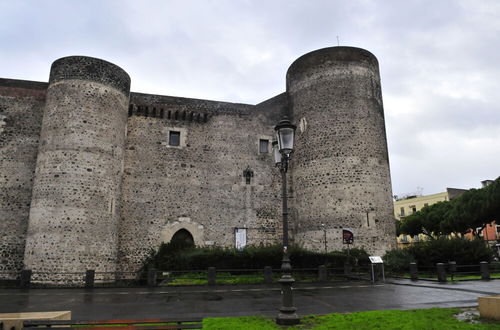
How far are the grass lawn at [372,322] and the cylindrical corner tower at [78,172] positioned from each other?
43.3 feet

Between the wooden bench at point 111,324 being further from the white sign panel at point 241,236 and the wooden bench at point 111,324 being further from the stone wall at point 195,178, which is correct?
the white sign panel at point 241,236

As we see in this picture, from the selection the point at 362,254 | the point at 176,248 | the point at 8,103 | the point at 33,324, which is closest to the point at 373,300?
the point at 33,324

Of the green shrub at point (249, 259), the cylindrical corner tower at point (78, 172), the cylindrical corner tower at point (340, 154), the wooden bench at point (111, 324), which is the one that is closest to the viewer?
the wooden bench at point (111, 324)

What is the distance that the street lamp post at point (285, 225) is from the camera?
738cm

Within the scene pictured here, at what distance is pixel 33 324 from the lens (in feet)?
18.6

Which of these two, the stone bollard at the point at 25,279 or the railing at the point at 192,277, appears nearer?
the railing at the point at 192,277

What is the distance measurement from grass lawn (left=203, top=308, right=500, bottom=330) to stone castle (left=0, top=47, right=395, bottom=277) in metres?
13.3

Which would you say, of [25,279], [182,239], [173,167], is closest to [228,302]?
[25,279]

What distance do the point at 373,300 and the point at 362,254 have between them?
9.93 metres

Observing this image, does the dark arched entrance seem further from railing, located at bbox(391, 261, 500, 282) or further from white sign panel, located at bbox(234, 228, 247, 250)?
railing, located at bbox(391, 261, 500, 282)

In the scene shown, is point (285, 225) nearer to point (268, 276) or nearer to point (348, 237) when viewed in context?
point (268, 276)

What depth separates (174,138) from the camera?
79.5 ft

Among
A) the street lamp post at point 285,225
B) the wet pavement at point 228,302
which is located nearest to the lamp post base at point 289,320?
the street lamp post at point 285,225

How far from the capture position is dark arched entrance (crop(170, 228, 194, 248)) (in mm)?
21906
